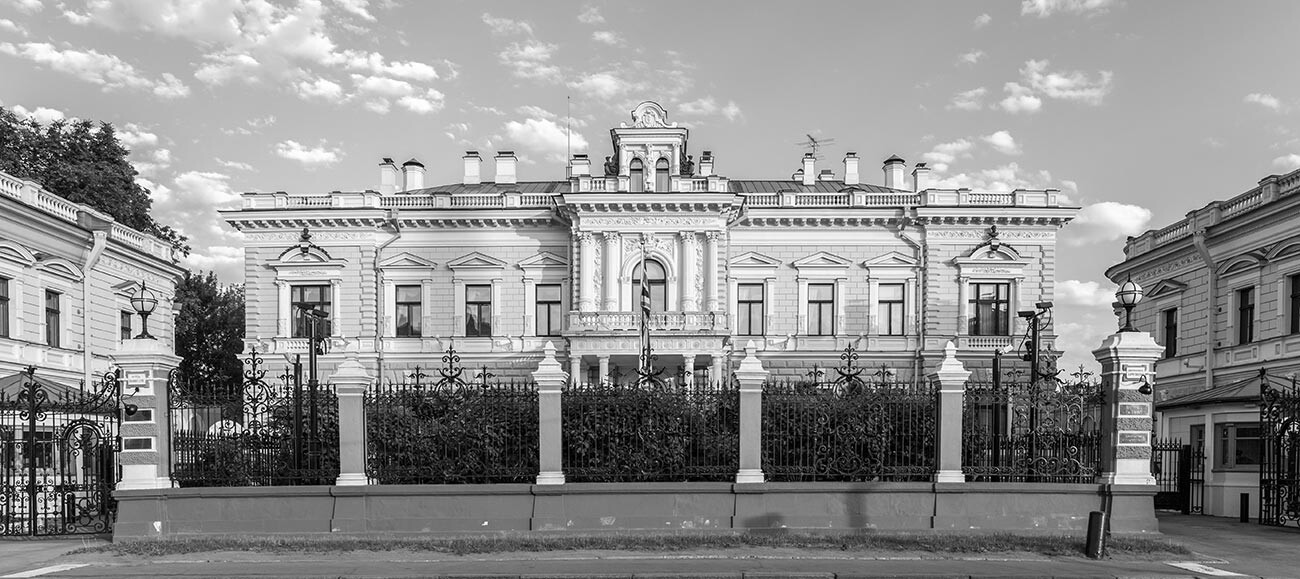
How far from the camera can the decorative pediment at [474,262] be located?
108 ft

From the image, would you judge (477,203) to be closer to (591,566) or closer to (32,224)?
(32,224)

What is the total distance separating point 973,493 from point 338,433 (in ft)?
32.5

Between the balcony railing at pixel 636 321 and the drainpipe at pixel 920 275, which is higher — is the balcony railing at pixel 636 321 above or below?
below

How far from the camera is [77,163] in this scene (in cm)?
3228

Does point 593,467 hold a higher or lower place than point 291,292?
lower

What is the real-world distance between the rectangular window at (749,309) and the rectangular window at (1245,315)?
605 inches

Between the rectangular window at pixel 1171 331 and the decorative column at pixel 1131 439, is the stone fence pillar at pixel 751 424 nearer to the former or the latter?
the decorative column at pixel 1131 439

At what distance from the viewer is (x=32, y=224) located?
23.4 m

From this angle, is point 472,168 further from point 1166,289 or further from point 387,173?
point 1166,289

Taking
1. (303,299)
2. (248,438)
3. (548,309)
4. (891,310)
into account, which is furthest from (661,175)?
(248,438)

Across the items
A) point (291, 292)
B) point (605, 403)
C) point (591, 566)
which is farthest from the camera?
point (291, 292)

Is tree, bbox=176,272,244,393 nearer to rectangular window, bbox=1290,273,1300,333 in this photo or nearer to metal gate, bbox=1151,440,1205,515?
metal gate, bbox=1151,440,1205,515

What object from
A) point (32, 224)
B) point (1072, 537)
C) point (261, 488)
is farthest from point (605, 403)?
point (32, 224)

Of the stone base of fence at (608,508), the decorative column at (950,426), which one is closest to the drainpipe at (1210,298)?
the stone base of fence at (608,508)
